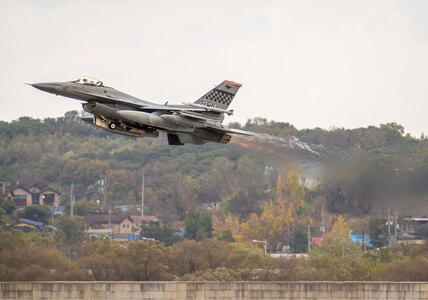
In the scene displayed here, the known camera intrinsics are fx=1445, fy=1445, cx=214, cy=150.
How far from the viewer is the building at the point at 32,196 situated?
12306 centimetres

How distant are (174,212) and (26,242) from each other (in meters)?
42.3

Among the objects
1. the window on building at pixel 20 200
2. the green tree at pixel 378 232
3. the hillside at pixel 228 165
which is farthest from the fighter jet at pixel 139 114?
the window on building at pixel 20 200

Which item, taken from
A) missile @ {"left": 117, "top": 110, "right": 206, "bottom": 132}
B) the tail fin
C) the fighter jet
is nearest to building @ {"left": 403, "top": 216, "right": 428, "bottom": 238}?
the tail fin

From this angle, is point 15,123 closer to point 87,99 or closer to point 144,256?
point 144,256

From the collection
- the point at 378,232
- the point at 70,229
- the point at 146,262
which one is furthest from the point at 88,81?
the point at 70,229

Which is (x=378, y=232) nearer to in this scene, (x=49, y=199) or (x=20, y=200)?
(x=20, y=200)

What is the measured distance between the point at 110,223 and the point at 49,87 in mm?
68772

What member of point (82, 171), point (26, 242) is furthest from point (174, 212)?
point (26, 242)

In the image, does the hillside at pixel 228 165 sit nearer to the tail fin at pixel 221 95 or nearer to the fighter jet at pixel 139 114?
the tail fin at pixel 221 95

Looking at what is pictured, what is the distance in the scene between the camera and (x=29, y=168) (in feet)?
449

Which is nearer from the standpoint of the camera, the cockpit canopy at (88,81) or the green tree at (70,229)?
the cockpit canopy at (88,81)

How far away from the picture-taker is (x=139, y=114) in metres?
53.4

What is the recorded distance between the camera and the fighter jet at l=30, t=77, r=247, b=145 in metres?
54.2

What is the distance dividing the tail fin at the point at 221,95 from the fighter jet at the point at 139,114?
55.4 inches
